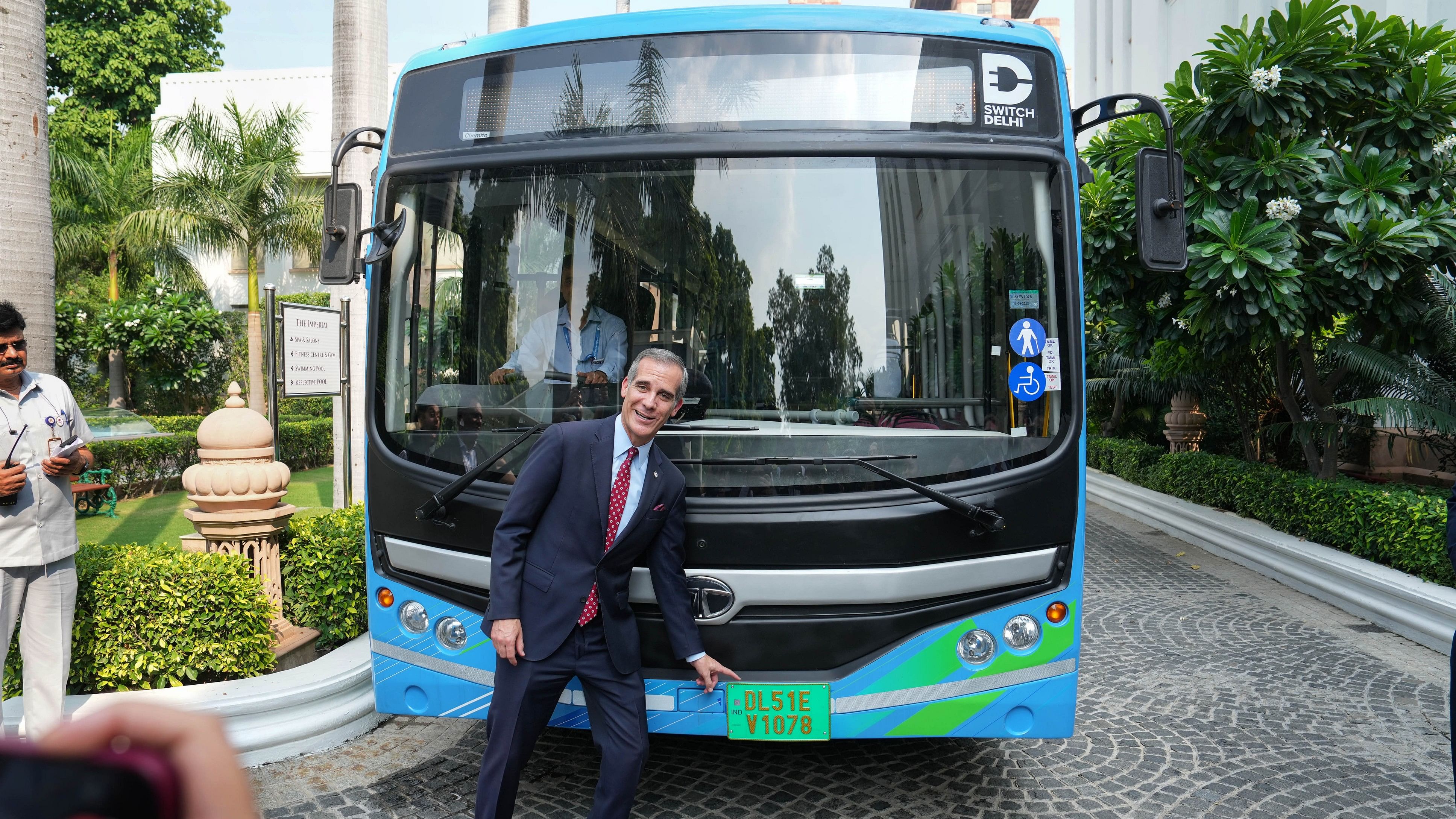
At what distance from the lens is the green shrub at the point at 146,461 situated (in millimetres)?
13773

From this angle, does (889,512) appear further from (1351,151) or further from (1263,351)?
(1263,351)

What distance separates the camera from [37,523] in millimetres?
3703

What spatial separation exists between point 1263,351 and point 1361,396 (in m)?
1.28

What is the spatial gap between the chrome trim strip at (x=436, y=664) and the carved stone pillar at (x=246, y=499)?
1611 millimetres

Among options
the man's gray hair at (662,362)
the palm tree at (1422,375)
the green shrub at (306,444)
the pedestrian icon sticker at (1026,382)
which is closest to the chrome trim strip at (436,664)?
the man's gray hair at (662,362)

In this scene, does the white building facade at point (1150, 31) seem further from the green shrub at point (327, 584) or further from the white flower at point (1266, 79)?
the green shrub at point (327, 584)

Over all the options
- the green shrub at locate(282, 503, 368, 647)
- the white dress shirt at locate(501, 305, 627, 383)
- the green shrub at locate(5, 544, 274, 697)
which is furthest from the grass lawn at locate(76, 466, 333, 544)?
the white dress shirt at locate(501, 305, 627, 383)

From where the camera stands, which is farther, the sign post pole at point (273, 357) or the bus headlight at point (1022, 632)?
the sign post pole at point (273, 357)

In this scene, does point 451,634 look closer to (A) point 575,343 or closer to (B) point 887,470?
(A) point 575,343

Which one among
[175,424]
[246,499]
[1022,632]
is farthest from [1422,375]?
[175,424]

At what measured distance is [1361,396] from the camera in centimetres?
1011

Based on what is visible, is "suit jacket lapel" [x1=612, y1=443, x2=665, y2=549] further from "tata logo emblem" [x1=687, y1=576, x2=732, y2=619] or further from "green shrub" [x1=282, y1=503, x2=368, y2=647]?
"green shrub" [x1=282, y1=503, x2=368, y2=647]

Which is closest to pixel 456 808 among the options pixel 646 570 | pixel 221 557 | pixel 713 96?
pixel 646 570

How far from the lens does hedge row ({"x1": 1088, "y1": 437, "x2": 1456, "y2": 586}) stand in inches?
275
